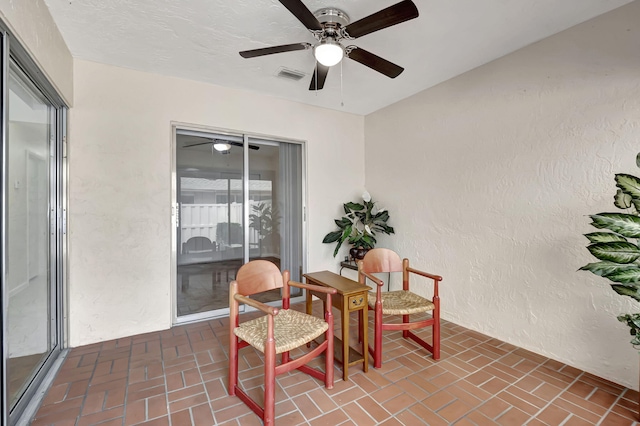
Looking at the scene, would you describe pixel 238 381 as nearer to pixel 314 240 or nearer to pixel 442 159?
pixel 314 240

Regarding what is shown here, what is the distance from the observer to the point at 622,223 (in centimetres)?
162

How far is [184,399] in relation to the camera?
74.5 inches

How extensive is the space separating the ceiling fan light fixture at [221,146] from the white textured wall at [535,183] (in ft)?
7.45

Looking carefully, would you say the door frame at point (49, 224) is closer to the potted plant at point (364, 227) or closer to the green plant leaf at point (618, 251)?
the potted plant at point (364, 227)

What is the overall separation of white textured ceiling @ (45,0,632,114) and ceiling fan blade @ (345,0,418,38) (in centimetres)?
31

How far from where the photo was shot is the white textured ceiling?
2.00m

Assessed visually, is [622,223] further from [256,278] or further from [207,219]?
[207,219]

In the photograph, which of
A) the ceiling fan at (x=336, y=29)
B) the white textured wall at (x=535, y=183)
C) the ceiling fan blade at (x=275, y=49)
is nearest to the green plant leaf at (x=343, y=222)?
the white textured wall at (x=535, y=183)

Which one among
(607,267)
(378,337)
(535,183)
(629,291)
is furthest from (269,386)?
(535,183)

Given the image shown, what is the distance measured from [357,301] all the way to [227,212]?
1.97 metres

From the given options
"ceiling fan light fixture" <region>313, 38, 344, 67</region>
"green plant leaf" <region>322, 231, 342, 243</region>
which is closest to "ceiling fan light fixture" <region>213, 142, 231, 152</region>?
"green plant leaf" <region>322, 231, 342, 243</region>

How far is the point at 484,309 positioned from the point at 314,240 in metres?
2.09

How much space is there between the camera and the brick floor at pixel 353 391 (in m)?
1.73

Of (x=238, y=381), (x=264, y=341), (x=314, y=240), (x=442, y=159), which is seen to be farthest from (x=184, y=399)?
(x=442, y=159)
